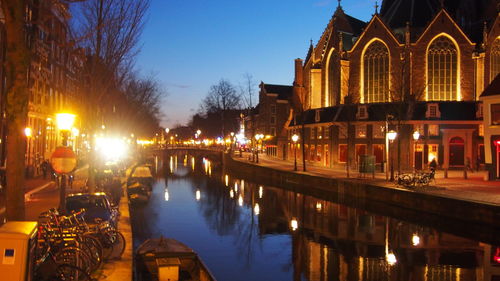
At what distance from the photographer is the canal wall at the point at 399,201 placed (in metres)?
22.1

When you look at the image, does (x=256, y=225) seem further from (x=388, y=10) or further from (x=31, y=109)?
(x=388, y=10)

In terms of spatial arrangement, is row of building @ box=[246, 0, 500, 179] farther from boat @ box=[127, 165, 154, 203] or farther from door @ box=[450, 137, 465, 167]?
boat @ box=[127, 165, 154, 203]

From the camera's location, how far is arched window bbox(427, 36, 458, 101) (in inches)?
2008

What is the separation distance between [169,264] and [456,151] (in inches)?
1639

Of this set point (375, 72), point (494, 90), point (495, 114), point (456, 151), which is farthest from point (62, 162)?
point (375, 72)

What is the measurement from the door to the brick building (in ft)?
0.31

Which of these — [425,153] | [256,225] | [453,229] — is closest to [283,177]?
[425,153]

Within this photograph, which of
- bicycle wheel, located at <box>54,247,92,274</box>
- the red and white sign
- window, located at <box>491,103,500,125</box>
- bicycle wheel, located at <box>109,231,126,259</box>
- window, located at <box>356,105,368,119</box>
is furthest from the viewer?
window, located at <box>356,105,368,119</box>

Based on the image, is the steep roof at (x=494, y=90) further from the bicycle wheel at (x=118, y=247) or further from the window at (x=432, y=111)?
the bicycle wheel at (x=118, y=247)

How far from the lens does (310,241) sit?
21.4 m

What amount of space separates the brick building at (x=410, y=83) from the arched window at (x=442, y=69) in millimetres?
106

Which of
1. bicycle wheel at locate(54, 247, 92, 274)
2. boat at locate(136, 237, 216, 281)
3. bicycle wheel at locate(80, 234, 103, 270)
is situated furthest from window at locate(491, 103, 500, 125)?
bicycle wheel at locate(54, 247, 92, 274)

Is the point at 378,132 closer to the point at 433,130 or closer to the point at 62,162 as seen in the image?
the point at 433,130

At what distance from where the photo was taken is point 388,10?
201ft
